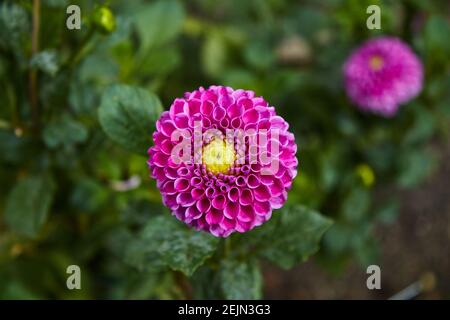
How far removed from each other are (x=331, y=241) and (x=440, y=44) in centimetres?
67

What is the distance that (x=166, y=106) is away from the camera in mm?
1875

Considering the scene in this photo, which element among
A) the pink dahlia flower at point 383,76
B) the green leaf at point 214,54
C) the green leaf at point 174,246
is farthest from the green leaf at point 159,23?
the green leaf at point 174,246

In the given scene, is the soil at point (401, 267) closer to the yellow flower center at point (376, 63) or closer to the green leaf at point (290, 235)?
the yellow flower center at point (376, 63)

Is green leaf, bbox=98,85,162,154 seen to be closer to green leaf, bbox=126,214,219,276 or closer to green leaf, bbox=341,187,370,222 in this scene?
green leaf, bbox=126,214,219,276

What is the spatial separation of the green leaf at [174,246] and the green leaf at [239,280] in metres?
0.13

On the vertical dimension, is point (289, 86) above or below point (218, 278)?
above

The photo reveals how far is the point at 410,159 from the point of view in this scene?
1.78m

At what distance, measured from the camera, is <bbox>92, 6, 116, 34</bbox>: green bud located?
43.4 inches

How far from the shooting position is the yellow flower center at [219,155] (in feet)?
2.94

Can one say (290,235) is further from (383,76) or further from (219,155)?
(383,76)

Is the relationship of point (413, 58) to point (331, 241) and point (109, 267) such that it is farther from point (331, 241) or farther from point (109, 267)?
point (109, 267)

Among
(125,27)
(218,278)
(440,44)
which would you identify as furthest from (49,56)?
(440,44)

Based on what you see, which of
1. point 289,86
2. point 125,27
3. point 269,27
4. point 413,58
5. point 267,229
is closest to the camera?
point 267,229

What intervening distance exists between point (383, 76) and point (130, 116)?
810 millimetres
